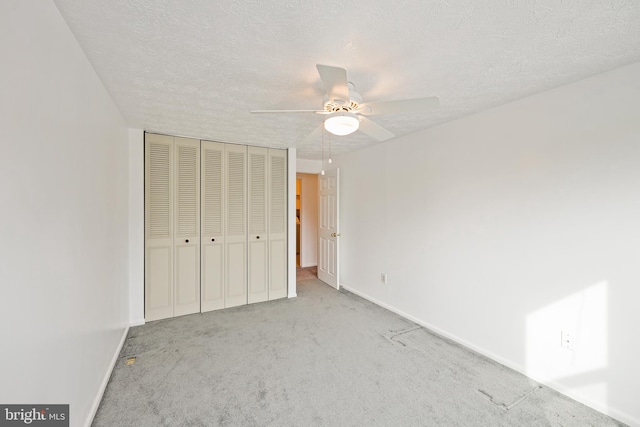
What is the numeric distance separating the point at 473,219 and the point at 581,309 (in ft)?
3.25

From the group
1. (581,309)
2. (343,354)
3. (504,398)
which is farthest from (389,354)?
(581,309)

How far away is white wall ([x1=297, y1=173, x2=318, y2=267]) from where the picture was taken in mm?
5844

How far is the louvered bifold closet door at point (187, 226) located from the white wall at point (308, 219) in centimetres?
278

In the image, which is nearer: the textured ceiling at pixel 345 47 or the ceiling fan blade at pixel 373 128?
the textured ceiling at pixel 345 47

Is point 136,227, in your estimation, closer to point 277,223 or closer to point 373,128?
point 277,223

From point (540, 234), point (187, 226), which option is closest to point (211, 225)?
point (187, 226)

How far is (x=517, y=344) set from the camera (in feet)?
Answer: 7.14

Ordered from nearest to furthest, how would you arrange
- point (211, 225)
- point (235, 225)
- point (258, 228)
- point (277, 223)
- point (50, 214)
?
point (50, 214) < point (211, 225) < point (235, 225) < point (258, 228) < point (277, 223)

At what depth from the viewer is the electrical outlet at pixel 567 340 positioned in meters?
1.87

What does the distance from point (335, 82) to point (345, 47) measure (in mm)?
220

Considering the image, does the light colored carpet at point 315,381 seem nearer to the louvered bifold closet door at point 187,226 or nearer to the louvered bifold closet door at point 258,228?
the louvered bifold closet door at point 187,226

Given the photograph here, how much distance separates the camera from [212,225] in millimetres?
3400

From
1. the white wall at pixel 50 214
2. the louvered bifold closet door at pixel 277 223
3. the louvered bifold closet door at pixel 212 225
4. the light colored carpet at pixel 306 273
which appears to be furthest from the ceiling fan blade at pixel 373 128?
the light colored carpet at pixel 306 273

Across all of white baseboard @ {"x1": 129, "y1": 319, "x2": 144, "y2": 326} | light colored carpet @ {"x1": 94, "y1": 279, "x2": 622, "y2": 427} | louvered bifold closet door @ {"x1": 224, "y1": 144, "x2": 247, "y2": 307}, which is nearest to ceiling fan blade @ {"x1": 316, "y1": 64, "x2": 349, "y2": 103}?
light colored carpet @ {"x1": 94, "y1": 279, "x2": 622, "y2": 427}
